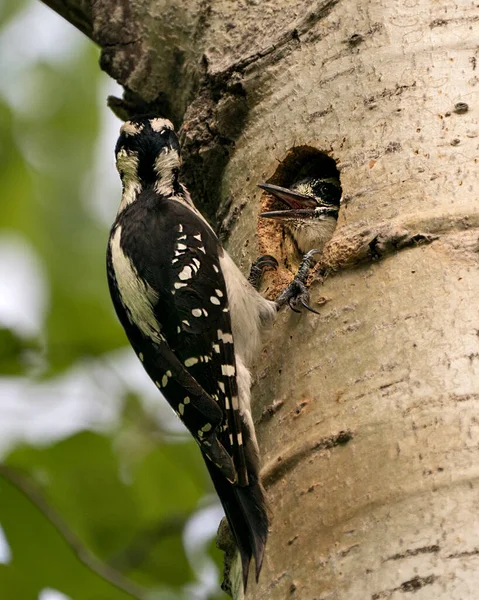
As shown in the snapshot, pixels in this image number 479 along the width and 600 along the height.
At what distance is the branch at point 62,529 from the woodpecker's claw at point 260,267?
3.29 feet

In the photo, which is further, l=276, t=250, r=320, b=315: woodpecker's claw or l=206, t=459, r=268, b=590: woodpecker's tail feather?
l=276, t=250, r=320, b=315: woodpecker's claw

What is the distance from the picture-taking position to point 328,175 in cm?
377

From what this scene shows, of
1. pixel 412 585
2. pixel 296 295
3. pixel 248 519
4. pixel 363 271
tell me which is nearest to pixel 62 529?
pixel 248 519

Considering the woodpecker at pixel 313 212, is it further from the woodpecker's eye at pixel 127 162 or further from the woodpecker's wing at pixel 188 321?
the woodpecker's eye at pixel 127 162

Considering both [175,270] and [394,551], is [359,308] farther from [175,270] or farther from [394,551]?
[175,270]

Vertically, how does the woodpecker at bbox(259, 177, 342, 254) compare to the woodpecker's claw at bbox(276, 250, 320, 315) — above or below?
above

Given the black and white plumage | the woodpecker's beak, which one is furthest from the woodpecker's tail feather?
the woodpecker's beak

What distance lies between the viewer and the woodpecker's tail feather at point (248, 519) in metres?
2.57

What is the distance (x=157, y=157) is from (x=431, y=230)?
5.71 ft

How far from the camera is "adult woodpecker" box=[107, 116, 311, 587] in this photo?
2.91 meters

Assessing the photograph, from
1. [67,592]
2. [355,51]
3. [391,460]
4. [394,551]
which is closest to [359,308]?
[391,460]

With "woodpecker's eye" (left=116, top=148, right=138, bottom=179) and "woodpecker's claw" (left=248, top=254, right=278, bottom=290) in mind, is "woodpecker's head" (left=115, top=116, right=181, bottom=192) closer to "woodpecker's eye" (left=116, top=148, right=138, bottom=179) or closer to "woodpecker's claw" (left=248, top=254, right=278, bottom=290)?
"woodpecker's eye" (left=116, top=148, right=138, bottom=179)

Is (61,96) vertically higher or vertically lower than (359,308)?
higher

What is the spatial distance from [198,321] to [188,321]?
0.04m
